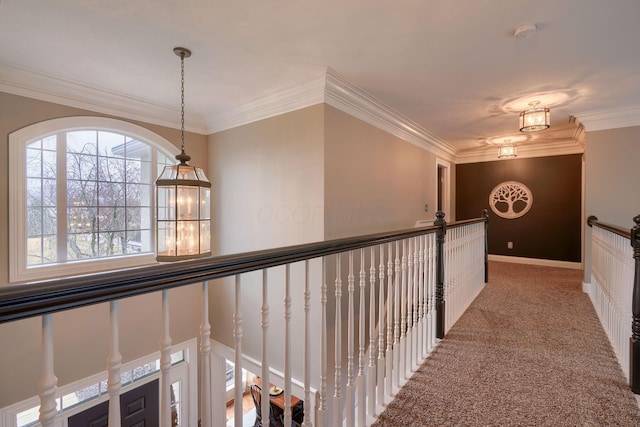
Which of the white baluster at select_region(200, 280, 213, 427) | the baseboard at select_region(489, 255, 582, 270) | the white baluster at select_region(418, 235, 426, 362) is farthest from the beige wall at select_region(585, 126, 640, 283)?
the white baluster at select_region(200, 280, 213, 427)

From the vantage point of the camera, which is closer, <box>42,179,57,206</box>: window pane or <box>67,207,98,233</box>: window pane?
<box>42,179,57,206</box>: window pane

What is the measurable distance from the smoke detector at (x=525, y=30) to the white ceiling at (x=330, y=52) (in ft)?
0.10

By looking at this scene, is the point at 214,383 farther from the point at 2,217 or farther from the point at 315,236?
the point at 2,217

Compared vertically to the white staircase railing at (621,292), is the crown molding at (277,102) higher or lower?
higher

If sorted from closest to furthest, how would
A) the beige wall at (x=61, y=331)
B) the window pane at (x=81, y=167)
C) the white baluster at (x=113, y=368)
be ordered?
the white baluster at (x=113, y=368)
the beige wall at (x=61, y=331)
the window pane at (x=81, y=167)

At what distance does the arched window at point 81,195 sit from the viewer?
2775 millimetres

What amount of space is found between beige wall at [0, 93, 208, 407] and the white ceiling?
222 mm

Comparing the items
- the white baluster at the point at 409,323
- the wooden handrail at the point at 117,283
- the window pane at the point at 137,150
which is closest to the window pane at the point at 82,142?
the window pane at the point at 137,150

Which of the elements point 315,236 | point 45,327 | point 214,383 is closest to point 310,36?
point 315,236

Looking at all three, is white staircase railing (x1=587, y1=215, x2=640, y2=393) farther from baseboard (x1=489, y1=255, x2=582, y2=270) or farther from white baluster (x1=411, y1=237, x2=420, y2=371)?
baseboard (x1=489, y1=255, x2=582, y2=270)

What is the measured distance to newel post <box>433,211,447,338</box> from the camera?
2.43m

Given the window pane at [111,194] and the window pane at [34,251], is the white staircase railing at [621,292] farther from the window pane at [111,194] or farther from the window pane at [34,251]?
the window pane at [34,251]

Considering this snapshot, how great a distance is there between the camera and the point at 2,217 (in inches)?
104

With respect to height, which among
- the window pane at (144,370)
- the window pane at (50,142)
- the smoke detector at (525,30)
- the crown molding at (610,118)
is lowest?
the window pane at (144,370)
